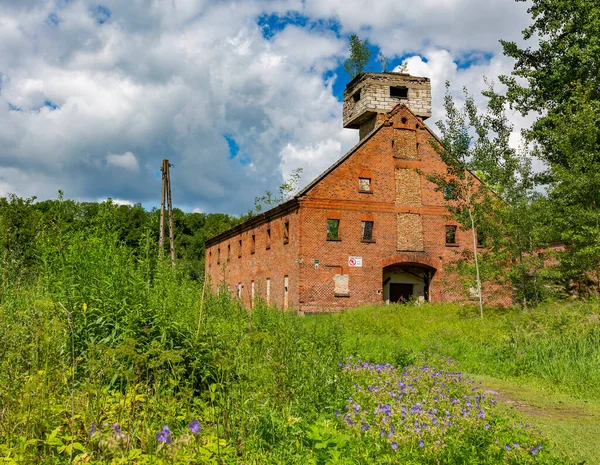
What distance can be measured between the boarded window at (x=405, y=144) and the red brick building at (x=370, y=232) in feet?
0.18

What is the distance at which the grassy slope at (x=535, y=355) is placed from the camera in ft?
24.9

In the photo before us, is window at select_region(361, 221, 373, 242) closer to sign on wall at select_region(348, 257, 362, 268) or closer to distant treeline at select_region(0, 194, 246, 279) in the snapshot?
sign on wall at select_region(348, 257, 362, 268)

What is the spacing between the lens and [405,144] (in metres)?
30.3

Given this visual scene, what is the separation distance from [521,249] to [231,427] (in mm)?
18502

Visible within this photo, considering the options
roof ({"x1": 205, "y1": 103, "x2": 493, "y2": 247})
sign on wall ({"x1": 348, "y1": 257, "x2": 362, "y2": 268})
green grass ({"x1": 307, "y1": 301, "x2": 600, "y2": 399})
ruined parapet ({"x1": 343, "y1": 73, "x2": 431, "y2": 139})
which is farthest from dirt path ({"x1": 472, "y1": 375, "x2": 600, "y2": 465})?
ruined parapet ({"x1": 343, "y1": 73, "x2": 431, "y2": 139})

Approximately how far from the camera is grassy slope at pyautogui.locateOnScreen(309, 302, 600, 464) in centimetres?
760

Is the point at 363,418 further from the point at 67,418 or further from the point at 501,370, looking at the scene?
the point at 501,370

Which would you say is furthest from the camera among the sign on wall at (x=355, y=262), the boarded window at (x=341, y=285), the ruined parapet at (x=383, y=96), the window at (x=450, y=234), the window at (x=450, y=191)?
the ruined parapet at (x=383, y=96)

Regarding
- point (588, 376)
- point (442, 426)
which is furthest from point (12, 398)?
point (588, 376)

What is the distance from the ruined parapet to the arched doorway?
9.59m

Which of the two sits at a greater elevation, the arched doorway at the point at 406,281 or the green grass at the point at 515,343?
the arched doorway at the point at 406,281

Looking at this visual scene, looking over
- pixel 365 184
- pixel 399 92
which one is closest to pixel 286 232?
pixel 365 184

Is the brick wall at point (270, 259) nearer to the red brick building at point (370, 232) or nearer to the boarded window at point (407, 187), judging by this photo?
the red brick building at point (370, 232)

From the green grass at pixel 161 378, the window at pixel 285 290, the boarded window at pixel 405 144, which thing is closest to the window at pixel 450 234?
the boarded window at pixel 405 144
